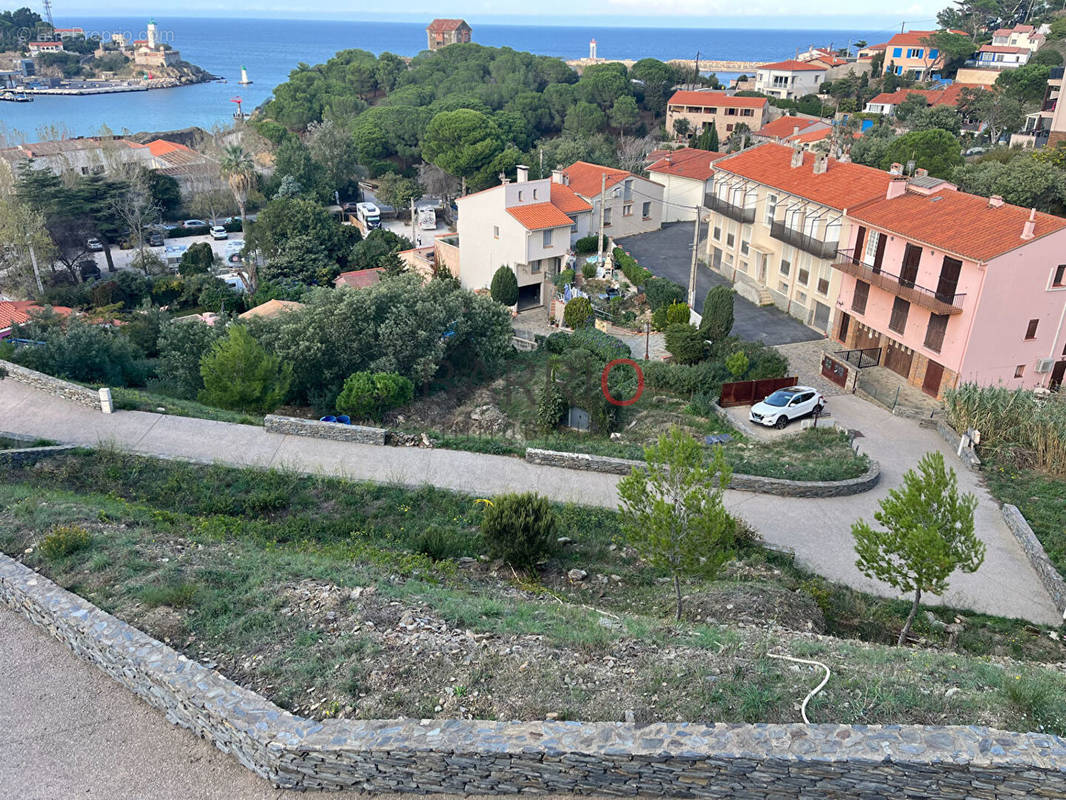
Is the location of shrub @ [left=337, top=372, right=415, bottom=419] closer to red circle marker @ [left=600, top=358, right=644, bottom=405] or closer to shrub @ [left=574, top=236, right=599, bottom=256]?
red circle marker @ [left=600, top=358, right=644, bottom=405]

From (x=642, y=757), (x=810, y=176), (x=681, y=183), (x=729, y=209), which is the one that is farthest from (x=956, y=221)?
(x=681, y=183)

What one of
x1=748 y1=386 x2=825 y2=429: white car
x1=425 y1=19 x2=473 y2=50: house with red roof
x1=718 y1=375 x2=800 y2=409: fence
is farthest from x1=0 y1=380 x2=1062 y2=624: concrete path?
x1=425 y1=19 x2=473 y2=50: house with red roof

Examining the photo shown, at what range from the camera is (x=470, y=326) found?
29.7 meters

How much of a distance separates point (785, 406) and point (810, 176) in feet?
58.3

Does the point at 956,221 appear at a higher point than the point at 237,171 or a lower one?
higher

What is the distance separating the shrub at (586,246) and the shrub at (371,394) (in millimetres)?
25578

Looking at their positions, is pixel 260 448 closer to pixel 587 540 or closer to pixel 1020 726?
pixel 587 540

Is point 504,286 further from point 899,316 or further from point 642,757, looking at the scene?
point 642,757

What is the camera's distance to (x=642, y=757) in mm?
7629

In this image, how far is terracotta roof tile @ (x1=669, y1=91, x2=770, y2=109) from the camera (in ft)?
276

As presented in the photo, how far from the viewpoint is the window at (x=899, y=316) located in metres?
28.4

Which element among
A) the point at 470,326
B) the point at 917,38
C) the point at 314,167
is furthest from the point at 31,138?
the point at 917,38

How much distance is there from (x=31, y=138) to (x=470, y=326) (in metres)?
117

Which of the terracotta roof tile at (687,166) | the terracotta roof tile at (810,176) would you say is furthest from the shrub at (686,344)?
the terracotta roof tile at (687,166)
